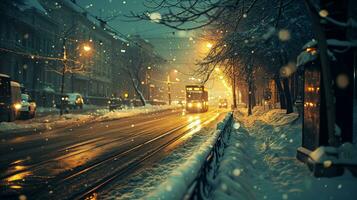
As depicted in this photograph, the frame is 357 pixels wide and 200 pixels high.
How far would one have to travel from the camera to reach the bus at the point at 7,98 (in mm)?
24438

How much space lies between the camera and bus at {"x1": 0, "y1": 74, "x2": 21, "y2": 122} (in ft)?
80.2

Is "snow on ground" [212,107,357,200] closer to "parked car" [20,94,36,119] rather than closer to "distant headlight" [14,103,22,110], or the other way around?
"distant headlight" [14,103,22,110]

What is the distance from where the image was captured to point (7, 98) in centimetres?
2483

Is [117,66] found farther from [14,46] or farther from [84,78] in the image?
[14,46]

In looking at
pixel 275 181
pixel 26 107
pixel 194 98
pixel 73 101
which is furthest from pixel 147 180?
pixel 73 101

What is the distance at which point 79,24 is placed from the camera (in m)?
66.1

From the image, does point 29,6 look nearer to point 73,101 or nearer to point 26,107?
point 73,101

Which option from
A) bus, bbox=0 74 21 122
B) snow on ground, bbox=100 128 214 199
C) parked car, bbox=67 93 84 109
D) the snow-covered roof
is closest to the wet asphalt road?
snow on ground, bbox=100 128 214 199

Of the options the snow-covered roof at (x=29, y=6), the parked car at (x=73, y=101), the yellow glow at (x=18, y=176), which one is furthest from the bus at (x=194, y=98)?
the yellow glow at (x=18, y=176)

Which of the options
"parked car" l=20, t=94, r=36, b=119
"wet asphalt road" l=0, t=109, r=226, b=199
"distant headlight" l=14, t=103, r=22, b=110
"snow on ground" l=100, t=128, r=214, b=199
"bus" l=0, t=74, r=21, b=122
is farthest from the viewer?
"parked car" l=20, t=94, r=36, b=119

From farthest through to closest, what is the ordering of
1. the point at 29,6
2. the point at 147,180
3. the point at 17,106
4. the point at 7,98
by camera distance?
the point at 29,6 < the point at 17,106 < the point at 7,98 < the point at 147,180

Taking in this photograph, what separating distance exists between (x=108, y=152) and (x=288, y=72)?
39.5 feet

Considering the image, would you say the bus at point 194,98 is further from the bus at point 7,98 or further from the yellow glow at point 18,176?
the yellow glow at point 18,176

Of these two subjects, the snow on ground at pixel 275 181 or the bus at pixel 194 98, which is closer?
the snow on ground at pixel 275 181
